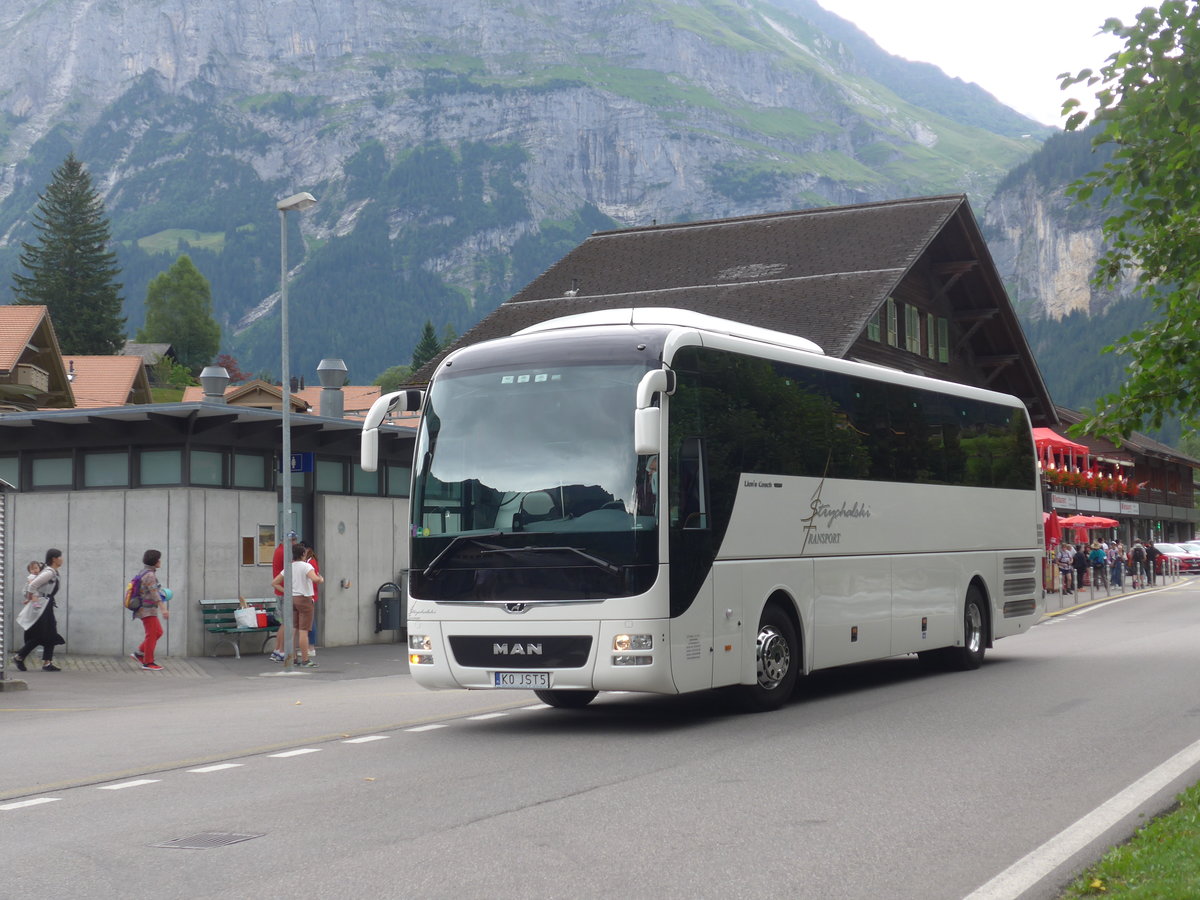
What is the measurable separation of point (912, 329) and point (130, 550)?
25.2m

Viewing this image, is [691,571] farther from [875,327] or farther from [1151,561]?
[1151,561]

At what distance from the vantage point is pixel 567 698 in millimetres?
14719

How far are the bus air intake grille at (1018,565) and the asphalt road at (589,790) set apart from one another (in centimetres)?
276

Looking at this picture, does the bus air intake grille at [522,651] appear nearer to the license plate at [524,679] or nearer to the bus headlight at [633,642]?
the license plate at [524,679]

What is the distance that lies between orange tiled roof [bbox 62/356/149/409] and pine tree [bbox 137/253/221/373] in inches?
2690

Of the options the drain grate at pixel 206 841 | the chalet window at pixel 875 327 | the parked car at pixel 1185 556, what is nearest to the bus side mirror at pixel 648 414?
the drain grate at pixel 206 841

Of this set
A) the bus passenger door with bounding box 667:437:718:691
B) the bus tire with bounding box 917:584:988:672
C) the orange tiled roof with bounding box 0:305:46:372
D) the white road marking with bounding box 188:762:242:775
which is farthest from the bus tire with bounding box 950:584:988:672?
the orange tiled roof with bounding box 0:305:46:372

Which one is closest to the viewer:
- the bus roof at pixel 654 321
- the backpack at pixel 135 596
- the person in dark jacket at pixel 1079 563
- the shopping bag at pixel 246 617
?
the bus roof at pixel 654 321

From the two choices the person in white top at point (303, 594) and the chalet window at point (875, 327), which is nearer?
the person in white top at point (303, 594)

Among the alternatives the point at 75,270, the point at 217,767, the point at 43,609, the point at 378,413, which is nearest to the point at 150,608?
the point at 43,609

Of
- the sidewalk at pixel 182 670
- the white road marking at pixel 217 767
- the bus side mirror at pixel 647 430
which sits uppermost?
the bus side mirror at pixel 647 430

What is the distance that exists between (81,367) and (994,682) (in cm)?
7326

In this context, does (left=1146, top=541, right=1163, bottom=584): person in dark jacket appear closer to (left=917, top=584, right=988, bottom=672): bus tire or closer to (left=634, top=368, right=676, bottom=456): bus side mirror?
(left=917, top=584, right=988, bottom=672): bus tire

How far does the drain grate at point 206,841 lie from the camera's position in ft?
25.2
